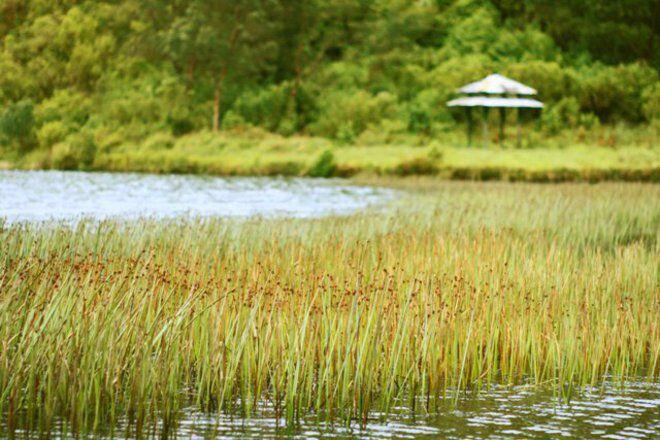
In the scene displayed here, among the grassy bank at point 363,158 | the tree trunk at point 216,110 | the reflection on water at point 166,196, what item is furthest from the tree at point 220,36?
the reflection on water at point 166,196

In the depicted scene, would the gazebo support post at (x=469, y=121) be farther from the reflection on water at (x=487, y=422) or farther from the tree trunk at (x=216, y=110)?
the reflection on water at (x=487, y=422)

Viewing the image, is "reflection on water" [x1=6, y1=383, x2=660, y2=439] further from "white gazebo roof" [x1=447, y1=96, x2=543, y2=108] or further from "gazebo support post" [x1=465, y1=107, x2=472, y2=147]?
"gazebo support post" [x1=465, y1=107, x2=472, y2=147]

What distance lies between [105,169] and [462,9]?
20.3 meters

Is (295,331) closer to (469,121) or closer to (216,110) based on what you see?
(469,121)

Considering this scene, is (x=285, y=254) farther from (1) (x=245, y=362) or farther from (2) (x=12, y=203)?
(2) (x=12, y=203)

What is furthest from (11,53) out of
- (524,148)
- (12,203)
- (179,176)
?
(12,203)

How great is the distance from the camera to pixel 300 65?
45.6 meters

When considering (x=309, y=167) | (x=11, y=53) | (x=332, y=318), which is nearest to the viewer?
(x=332, y=318)

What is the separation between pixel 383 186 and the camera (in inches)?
1086

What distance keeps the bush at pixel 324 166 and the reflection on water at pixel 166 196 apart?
1690mm

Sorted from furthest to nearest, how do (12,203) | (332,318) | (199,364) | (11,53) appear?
(11,53) → (12,203) → (332,318) → (199,364)

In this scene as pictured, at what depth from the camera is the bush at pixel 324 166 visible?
32500 millimetres

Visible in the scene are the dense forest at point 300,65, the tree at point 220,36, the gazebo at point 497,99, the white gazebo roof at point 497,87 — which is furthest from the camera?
the tree at point 220,36

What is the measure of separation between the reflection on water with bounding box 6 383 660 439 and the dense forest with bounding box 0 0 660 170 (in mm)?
31086
